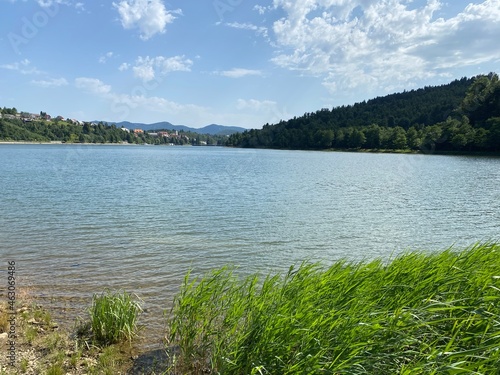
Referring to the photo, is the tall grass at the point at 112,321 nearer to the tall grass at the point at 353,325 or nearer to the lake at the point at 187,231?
the lake at the point at 187,231

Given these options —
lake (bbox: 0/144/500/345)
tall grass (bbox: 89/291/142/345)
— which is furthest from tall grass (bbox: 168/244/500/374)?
lake (bbox: 0/144/500/345)

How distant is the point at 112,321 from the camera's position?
26.9ft

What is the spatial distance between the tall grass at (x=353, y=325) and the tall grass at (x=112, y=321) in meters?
1.28

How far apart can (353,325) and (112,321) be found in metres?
5.63

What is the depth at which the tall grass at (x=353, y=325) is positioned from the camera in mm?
4805

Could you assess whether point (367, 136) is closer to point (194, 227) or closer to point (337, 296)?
point (194, 227)

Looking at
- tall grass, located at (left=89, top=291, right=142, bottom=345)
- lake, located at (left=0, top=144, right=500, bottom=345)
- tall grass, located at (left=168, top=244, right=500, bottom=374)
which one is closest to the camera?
tall grass, located at (left=168, top=244, right=500, bottom=374)

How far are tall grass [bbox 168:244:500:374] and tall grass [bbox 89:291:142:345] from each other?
1.28m

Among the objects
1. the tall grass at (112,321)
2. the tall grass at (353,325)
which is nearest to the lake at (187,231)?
the tall grass at (112,321)

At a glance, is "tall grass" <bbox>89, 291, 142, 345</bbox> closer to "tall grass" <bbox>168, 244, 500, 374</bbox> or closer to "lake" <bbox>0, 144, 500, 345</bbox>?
Answer: "lake" <bbox>0, 144, 500, 345</bbox>

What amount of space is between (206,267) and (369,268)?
7.81m

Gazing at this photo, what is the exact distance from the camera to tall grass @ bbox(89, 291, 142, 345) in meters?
8.15

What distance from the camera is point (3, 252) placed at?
15914 mm

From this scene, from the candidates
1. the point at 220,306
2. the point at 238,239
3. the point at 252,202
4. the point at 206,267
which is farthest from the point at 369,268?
the point at 252,202
